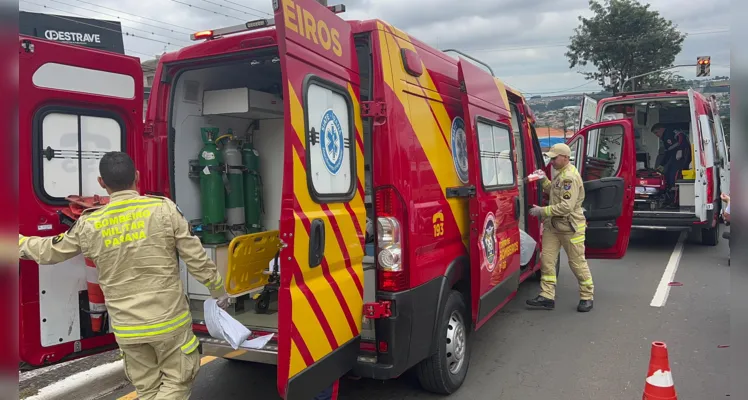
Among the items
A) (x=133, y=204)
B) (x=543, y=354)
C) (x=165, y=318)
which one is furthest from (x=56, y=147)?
(x=543, y=354)

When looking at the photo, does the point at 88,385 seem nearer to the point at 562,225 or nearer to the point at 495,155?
the point at 495,155

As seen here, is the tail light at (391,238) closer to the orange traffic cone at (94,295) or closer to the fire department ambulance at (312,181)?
the fire department ambulance at (312,181)

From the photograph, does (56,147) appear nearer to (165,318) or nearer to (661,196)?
(165,318)

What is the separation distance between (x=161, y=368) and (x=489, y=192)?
102 inches

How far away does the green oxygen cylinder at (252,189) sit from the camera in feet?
15.4

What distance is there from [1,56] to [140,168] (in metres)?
3.37

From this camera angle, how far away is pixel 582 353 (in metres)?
4.68

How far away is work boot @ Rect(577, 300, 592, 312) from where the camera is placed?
5934 millimetres

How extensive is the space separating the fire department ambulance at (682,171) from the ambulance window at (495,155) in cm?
329

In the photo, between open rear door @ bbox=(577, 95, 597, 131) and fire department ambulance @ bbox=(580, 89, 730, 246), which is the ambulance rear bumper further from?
open rear door @ bbox=(577, 95, 597, 131)

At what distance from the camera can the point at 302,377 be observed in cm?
262

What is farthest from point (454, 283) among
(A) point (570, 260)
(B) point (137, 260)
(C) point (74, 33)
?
(C) point (74, 33)

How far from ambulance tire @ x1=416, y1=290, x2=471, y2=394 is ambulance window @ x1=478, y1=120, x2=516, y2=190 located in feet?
3.16

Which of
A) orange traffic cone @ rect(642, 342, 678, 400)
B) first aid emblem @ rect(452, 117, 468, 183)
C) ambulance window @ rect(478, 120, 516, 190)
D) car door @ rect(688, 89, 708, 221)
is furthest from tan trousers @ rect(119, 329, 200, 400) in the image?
car door @ rect(688, 89, 708, 221)
